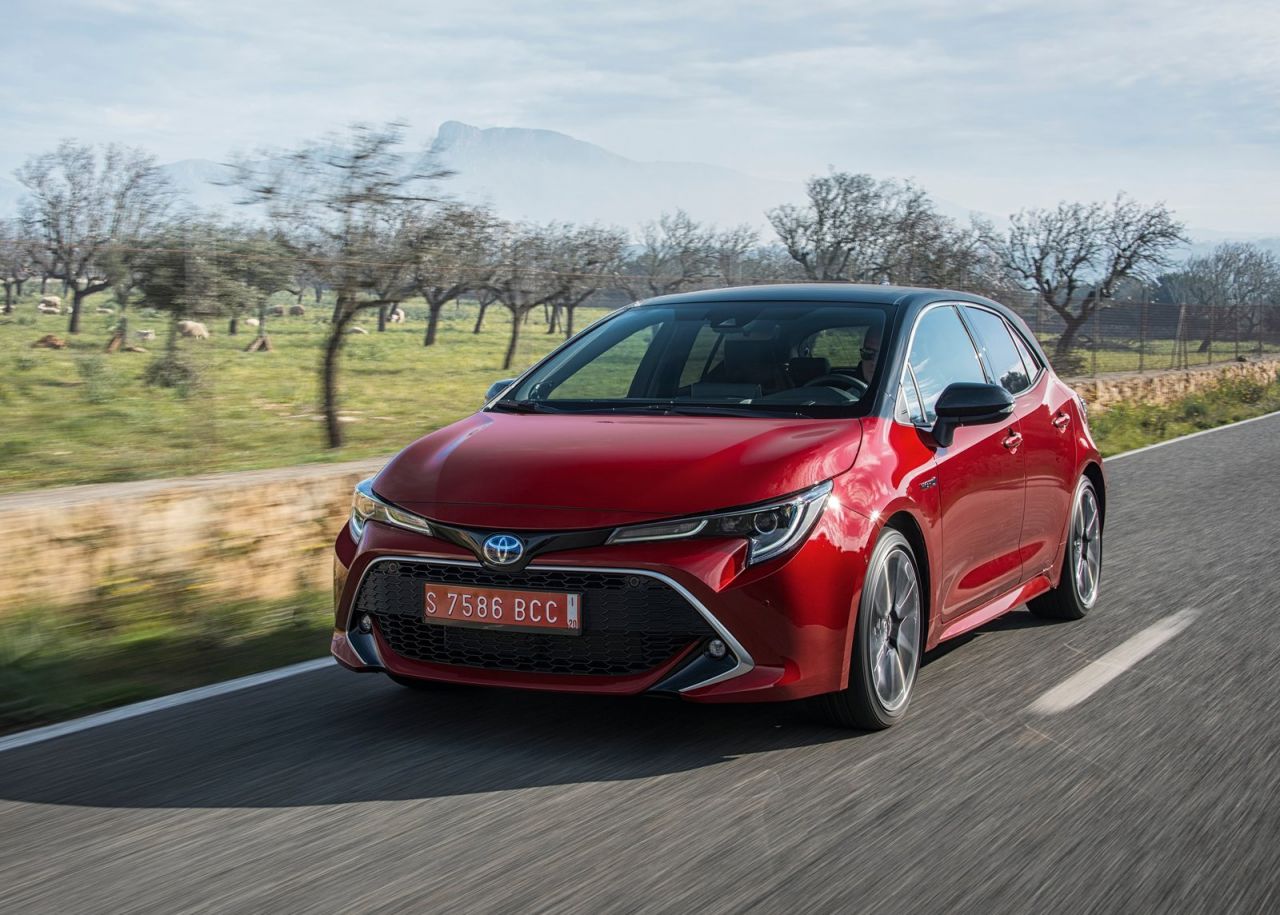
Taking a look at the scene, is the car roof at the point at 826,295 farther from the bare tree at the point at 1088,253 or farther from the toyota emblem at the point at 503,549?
the bare tree at the point at 1088,253

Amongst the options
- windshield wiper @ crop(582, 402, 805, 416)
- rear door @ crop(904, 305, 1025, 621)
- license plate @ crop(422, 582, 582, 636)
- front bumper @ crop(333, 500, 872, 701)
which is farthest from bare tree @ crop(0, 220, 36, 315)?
rear door @ crop(904, 305, 1025, 621)

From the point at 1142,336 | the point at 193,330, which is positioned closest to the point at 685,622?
the point at 193,330

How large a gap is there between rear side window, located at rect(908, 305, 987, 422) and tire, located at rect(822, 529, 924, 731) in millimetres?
790

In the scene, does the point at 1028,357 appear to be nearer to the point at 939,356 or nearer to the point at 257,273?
the point at 939,356

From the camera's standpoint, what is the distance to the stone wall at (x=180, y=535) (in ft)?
22.0

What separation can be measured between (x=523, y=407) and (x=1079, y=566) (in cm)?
304

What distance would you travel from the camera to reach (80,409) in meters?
10.4

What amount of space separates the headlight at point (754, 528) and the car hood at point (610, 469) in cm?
4

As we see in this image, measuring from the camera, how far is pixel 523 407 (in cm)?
596

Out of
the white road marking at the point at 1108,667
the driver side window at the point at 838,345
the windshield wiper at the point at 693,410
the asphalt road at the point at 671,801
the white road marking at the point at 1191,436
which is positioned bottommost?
the white road marking at the point at 1191,436

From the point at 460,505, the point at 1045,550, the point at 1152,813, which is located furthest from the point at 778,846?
the point at 1045,550

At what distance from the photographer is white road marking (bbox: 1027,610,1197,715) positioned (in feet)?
18.1

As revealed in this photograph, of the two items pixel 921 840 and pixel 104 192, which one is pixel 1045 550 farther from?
pixel 104 192

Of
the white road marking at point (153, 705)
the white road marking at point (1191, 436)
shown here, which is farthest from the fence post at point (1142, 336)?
the white road marking at point (153, 705)
